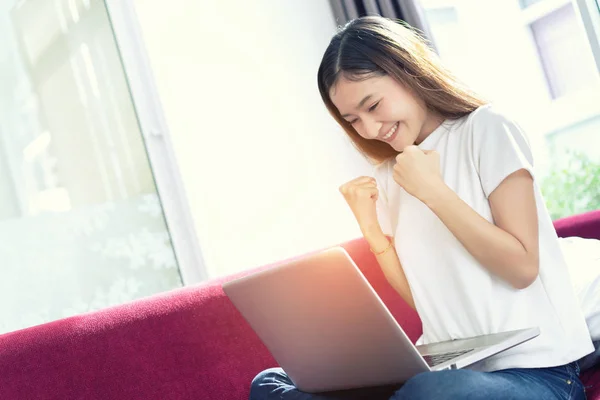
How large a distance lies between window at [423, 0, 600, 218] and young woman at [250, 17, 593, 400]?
1961 millimetres

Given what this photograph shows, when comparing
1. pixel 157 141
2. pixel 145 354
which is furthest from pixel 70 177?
pixel 145 354

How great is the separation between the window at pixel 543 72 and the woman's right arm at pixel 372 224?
199cm

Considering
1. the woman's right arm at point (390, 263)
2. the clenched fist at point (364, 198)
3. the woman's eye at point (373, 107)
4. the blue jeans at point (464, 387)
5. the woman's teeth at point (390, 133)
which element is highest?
the woman's eye at point (373, 107)

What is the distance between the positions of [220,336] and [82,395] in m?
0.35

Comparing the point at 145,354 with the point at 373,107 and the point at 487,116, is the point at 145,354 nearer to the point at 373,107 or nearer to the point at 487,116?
the point at 373,107

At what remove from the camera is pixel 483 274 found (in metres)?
1.50

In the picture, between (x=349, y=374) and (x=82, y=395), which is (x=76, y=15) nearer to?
(x=82, y=395)

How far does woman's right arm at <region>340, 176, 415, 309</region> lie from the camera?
168 centimetres

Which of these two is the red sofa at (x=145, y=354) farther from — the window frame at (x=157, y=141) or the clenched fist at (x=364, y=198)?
the window frame at (x=157, y=141)

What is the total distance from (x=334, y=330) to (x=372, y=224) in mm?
541

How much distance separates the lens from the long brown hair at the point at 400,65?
1.61m

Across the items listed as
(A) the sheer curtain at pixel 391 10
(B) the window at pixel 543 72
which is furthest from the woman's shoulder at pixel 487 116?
(B) the window at pixel 543 72

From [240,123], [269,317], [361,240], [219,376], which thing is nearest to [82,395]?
[219,376]

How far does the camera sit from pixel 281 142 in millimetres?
3314
